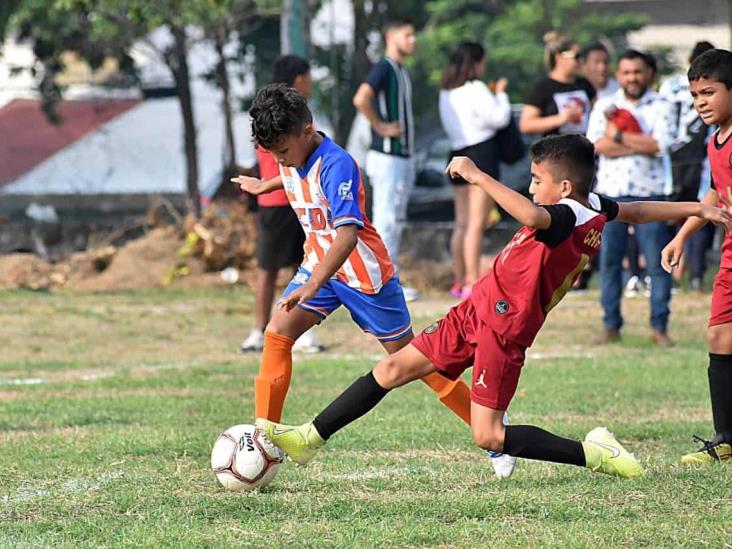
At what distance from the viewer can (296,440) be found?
18.1 feet

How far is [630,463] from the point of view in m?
5.34


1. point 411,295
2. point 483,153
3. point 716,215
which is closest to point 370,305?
point 716,215

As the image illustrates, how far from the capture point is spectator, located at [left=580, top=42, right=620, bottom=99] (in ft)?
40.1

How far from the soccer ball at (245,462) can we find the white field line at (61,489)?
1.50ft

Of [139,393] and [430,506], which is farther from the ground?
[430,506]

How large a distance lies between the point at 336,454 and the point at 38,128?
692 inches

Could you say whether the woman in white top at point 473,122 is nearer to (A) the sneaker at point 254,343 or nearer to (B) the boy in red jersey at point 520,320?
(A) the sneaker at point 254,343

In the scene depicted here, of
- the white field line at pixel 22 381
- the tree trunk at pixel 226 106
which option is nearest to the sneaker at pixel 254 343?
the white field line at pixel 22 381

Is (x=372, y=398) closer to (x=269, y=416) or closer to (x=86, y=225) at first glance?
(x=269, y=416)

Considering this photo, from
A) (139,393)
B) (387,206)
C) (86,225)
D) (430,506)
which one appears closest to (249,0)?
(86,225)

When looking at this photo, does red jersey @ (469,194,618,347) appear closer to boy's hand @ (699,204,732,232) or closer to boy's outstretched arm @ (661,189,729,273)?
boy's hand @ (699,204,732,232)

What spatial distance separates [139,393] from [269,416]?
249 centimetres

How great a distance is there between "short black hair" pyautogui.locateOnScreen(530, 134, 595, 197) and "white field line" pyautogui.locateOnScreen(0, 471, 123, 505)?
2071mm

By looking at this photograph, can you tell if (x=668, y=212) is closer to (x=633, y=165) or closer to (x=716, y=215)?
(x=716, y=215)
